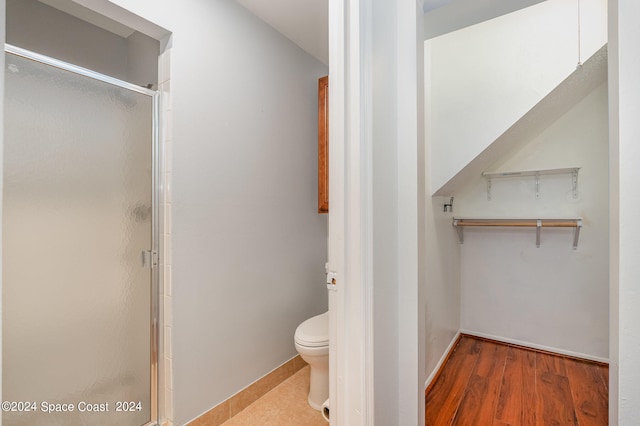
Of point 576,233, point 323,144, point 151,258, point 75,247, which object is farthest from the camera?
point 576,233

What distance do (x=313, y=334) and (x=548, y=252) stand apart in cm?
216

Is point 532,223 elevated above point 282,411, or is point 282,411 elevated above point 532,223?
point 532,223

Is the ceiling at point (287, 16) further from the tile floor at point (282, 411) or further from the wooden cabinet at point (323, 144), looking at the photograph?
the tile floor at point (282, 411)

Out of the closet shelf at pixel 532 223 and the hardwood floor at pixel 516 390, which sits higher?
the closet shelf at pixel 532 223

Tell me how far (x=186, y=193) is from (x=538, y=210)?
9.05 feet

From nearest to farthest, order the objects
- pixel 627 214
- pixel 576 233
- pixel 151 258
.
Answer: pixel 627 214 < pixel 151 258 < pixel 576 233

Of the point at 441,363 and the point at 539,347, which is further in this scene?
the point at 539,347

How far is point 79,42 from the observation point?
193 centimetres

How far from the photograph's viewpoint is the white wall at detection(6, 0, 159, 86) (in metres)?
1.71

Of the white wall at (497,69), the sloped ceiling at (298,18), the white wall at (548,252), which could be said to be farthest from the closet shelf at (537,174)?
the sloped ceiling at (298,18)

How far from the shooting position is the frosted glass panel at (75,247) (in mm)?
1228

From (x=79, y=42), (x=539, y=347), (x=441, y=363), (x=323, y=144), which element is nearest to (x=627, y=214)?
(x=323, y=144)

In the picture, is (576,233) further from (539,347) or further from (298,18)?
(298,18)

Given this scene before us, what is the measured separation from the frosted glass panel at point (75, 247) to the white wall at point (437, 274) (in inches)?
63.6
